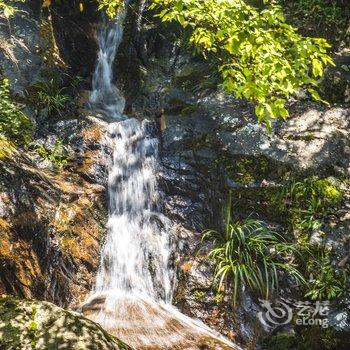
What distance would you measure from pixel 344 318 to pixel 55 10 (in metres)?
9.13

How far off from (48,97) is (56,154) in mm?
1638

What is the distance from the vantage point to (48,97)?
778 cm

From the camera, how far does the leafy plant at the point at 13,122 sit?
655cm

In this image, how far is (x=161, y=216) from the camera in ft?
21.3

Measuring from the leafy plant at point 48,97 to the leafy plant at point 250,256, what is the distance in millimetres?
4435

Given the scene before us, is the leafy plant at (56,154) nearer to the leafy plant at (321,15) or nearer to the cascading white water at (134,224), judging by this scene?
the cascading white water at (134,224)

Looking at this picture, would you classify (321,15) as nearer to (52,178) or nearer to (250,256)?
(250,256)

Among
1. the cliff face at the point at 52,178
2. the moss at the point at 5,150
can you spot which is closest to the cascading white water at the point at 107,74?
the cliff face at the point at 52,178

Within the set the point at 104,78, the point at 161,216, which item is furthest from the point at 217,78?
the point at 161,216

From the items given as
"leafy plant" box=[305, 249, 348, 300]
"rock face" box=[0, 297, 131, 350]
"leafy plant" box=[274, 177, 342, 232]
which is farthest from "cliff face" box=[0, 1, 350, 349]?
"rock face" box=[0, 297, 131, 350]

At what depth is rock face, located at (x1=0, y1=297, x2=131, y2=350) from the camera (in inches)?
92.6

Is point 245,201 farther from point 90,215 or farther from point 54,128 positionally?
point 54,128

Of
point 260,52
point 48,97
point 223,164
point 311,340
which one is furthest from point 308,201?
point 48,97

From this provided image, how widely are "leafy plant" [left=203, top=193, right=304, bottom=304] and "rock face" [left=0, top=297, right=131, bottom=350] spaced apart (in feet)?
9.58
